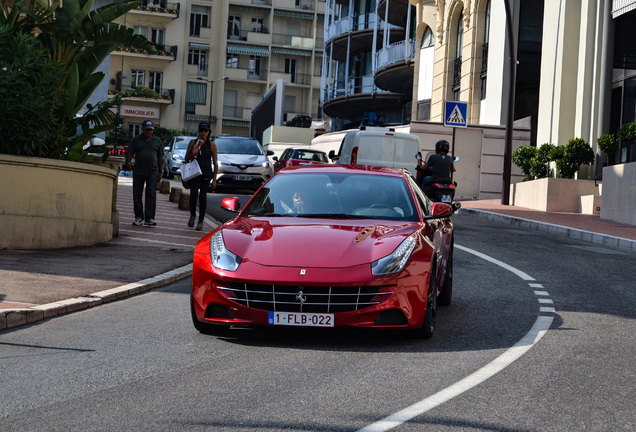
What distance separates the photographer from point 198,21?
3472 inches

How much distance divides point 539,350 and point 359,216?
1954 mm

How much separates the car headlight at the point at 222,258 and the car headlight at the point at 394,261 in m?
1.02

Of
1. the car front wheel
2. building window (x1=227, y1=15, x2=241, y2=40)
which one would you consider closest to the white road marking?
the car front wheel

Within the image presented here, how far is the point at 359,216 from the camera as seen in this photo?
28.0 feet

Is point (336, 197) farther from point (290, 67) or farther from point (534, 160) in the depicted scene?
point (290, 67)


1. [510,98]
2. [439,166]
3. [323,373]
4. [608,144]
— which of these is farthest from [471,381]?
[510,98]

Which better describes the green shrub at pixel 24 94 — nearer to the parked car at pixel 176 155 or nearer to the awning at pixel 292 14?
the parked car at pixel 176 155

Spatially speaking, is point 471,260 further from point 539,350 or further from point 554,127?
point 554,127

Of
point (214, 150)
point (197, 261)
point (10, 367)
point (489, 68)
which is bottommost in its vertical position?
point (10, 367)

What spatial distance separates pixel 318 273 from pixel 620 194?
18.5 metres

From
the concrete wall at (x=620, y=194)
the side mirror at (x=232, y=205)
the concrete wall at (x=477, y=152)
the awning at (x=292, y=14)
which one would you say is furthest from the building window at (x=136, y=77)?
the side mirror at (x=232, y=205)

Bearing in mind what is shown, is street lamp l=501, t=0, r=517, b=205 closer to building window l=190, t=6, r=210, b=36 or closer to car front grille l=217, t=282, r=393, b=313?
car front grille l=217, t=282, r=393, b=313

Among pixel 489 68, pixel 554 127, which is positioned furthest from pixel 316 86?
pixel 554 127

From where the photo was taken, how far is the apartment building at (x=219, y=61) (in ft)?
280
